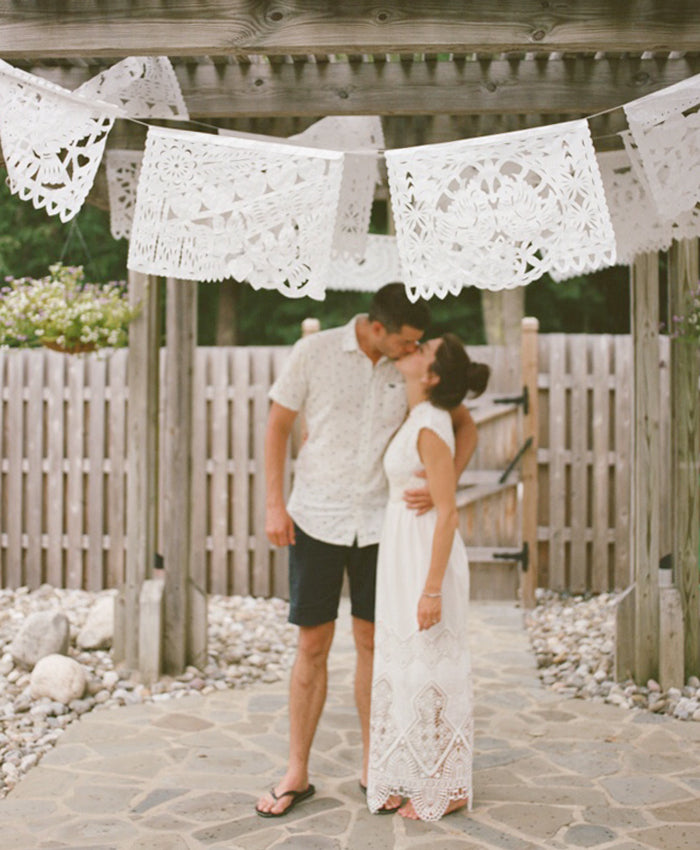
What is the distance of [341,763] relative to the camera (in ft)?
12.8

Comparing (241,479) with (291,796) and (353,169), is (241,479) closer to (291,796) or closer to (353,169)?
(353,169)

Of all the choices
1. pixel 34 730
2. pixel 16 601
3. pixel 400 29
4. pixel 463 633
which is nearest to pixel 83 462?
pixel 16 601

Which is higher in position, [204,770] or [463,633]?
[463,633]

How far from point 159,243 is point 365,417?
1.02m

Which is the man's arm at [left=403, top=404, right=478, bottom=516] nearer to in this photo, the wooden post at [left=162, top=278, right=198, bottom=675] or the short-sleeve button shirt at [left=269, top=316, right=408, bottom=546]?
the short-sleeve button shirt at [left=269, top=316, right=408, bottom=546]

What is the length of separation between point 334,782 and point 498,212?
2250 millimetres

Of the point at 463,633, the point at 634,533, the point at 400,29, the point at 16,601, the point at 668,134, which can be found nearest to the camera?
the point at 400,29

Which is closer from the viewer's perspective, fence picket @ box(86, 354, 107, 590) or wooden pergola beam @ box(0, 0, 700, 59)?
wooden pergola beam @ box(0, 0, 700, 59)

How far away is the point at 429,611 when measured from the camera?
3.25 m

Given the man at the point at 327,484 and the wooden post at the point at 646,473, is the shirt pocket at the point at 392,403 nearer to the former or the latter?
the man at the point at 327,484

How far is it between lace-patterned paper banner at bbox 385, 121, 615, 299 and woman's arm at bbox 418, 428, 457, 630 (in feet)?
2.43

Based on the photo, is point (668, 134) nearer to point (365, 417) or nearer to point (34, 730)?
point (365, 417)

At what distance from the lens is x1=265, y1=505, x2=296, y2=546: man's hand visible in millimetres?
3453

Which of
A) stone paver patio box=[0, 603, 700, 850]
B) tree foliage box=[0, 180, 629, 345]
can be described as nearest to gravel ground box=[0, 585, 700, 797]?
stone paver patio box=[0, 603, 700, 850]
